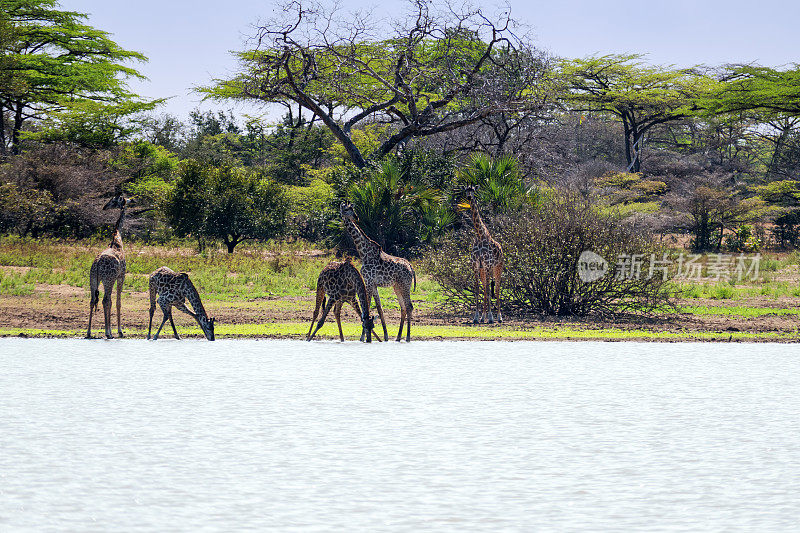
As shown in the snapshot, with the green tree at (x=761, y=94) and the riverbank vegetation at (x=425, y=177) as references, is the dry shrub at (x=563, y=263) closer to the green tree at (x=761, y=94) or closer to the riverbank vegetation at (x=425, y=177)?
the riverbank vegetation at (x=425, y=177)

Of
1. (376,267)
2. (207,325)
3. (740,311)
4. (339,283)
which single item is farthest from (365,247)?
(740,311)

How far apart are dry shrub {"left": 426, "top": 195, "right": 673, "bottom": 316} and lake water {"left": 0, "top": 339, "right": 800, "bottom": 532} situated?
619 centimetres

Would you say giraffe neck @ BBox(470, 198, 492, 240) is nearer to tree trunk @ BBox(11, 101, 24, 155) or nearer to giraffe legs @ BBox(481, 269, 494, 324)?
giraffe legs @ BBox(481, 269, 494, 324)

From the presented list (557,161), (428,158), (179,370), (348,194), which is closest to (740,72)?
(557,161)

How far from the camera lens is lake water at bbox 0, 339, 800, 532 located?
18.1ft

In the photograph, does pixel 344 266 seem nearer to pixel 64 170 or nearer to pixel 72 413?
pixel 72 413

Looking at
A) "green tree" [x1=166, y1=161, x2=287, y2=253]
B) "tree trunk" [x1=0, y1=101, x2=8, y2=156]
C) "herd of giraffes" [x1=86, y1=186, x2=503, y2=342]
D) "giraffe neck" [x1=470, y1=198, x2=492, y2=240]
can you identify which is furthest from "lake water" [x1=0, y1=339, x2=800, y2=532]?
"tree trunk" [x1=0, y1=101, x2=8, y2=156]

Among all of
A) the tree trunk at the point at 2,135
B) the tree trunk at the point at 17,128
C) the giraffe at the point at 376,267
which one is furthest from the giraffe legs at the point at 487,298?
the tree trunk at the point at 17,128

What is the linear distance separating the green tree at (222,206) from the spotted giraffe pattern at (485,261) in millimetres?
19834

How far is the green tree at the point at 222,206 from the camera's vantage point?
36.8m

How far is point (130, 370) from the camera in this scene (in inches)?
475

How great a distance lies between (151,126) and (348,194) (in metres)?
45.5

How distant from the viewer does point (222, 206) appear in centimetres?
3675

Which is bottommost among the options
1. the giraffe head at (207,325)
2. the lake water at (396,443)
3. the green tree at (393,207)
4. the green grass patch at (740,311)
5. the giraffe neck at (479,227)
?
the lake water at (396,443)
